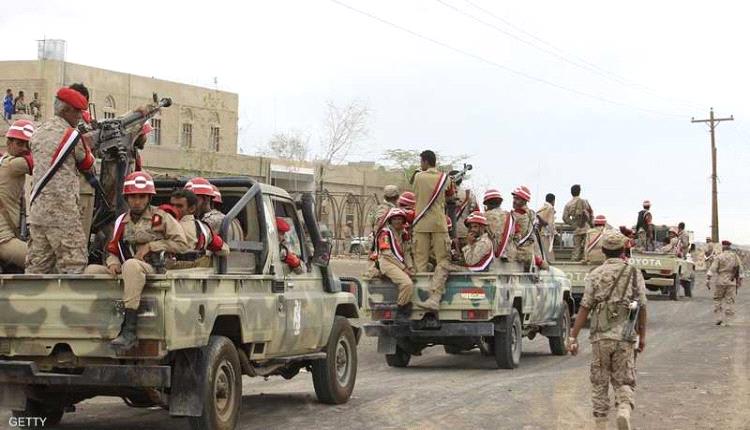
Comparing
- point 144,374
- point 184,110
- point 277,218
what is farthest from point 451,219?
point 184,110

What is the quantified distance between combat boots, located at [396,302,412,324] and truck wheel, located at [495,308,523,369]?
1.22 meters

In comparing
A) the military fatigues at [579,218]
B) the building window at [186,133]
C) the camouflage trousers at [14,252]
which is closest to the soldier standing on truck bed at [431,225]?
the camouflage trousers at [14,252]

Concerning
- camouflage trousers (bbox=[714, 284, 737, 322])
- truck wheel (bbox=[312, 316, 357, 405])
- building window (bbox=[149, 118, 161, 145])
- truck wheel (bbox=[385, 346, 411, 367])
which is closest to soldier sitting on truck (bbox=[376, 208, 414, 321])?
truck wheel (bbox=[385, 346, 411, 367])

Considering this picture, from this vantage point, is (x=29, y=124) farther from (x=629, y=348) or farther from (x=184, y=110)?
(x=184, y=110)

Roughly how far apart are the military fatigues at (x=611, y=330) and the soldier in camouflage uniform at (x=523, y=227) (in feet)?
23.8

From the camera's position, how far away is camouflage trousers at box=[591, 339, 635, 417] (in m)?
9.98

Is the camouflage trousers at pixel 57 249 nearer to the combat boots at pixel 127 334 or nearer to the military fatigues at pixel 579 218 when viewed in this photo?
the combat boots at pixel 127 334

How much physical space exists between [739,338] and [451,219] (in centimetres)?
778

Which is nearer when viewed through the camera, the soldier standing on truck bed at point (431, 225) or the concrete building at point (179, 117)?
the soldier standing on truck bed at point (431, 225)

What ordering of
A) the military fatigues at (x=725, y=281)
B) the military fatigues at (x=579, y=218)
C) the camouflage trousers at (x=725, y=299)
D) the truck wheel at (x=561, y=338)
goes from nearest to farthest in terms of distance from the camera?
the truck wheel at (x=561, y=338) → the military fatigues at (x=579, y=218) → the camouflage trousers at (x=725, y=299) → the military fatigues at (x=725, y=281)

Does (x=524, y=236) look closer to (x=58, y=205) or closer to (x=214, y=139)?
(x=58, y=205)

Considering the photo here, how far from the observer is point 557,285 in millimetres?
19109

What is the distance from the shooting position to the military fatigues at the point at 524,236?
17609 millimetres

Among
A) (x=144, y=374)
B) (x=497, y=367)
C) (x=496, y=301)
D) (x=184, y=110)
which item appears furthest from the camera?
(x=184, y=110)
